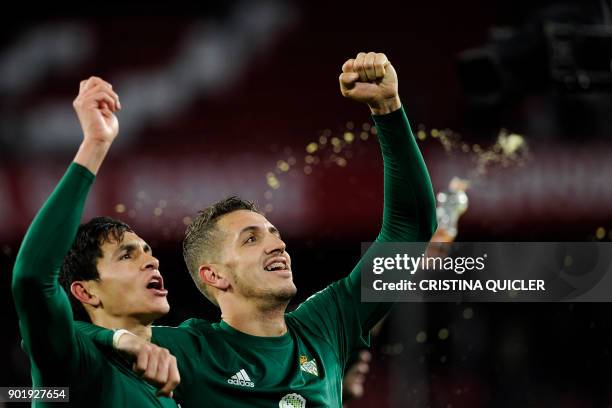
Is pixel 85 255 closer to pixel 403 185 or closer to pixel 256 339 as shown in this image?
pixel 256 339

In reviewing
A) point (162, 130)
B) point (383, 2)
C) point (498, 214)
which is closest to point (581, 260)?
point (498, 214)

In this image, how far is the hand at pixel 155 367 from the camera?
1.95 metres

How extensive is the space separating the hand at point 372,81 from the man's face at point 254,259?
1.61 feet

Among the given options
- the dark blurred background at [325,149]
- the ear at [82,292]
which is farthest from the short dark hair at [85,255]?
the dark blurred background at [325,149]

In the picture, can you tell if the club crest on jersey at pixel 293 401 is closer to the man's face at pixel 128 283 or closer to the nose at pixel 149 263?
the man's face at pixel 128 283

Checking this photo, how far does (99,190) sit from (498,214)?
2.84m

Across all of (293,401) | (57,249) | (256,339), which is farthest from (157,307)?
(57,249)

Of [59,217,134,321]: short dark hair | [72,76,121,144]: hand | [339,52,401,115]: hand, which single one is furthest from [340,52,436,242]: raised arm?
[59,217,134,321]: short dark hair

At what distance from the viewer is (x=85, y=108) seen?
6.73ft

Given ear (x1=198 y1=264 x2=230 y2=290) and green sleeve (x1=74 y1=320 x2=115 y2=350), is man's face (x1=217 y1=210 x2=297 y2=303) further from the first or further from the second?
green sleeve (x1=74 y1=320 x2=115 y2=350)

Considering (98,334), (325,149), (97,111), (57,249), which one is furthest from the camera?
(325,149)

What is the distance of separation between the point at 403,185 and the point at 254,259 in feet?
1.58

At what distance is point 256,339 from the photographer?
2.58 meters

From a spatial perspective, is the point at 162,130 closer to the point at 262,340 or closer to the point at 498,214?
the point at 498,214
